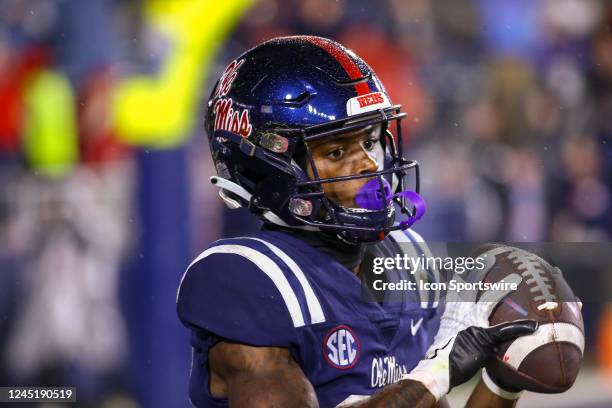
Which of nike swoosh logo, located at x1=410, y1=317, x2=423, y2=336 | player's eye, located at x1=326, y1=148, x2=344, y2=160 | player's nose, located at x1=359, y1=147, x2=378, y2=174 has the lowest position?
nike swoosh logo, located at x1=410, y1=317, x2=423, y2=336

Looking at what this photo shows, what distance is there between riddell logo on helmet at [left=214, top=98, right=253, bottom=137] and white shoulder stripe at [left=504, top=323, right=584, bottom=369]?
63cm

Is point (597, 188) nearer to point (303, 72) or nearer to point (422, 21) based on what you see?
point (422, 21)

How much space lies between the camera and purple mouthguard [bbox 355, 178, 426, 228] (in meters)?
1.93

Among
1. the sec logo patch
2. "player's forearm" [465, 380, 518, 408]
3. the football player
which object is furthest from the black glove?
"player's forearm" [465, 380, 518, 408]

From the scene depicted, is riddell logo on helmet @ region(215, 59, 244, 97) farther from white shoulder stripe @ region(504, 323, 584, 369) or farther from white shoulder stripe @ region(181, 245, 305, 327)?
white shoulder stripe @ region(504, 323, 584, 369)

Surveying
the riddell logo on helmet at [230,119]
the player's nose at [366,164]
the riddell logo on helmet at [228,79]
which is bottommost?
the player's nose at [366,164]

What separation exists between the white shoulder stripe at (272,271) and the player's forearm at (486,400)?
0.41 metres

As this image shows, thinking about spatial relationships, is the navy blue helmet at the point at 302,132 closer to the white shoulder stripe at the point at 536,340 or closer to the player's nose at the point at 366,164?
the player's nose at the point at 366,164

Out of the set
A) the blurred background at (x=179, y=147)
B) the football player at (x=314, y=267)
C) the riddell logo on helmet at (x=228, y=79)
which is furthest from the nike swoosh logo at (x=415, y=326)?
the blurred background at (x=179, y=147)

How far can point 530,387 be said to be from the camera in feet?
5.90

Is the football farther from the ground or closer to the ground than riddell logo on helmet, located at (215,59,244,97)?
closer to the ground

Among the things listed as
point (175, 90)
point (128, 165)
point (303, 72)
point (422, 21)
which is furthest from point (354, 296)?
point (422, 21)

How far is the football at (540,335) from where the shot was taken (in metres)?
1.75

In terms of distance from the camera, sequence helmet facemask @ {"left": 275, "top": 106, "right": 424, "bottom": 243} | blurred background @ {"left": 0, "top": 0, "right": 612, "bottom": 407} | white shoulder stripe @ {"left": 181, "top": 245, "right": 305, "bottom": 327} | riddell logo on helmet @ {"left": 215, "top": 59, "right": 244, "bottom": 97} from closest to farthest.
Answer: white shoulder stripe @ {"left": 181, "top": 245, "right": 305, "bottom": 327} → helmet facemask @ {"left": 275, "top": 106, "right": 424, "bottom": 243} → riddell logo on helmet @ {"left": 215, "top": 59, "right": 244, "bottom": 97} → blurred background @ {"left": 0, "top": 0, "right": 612, "bottom": 407}
